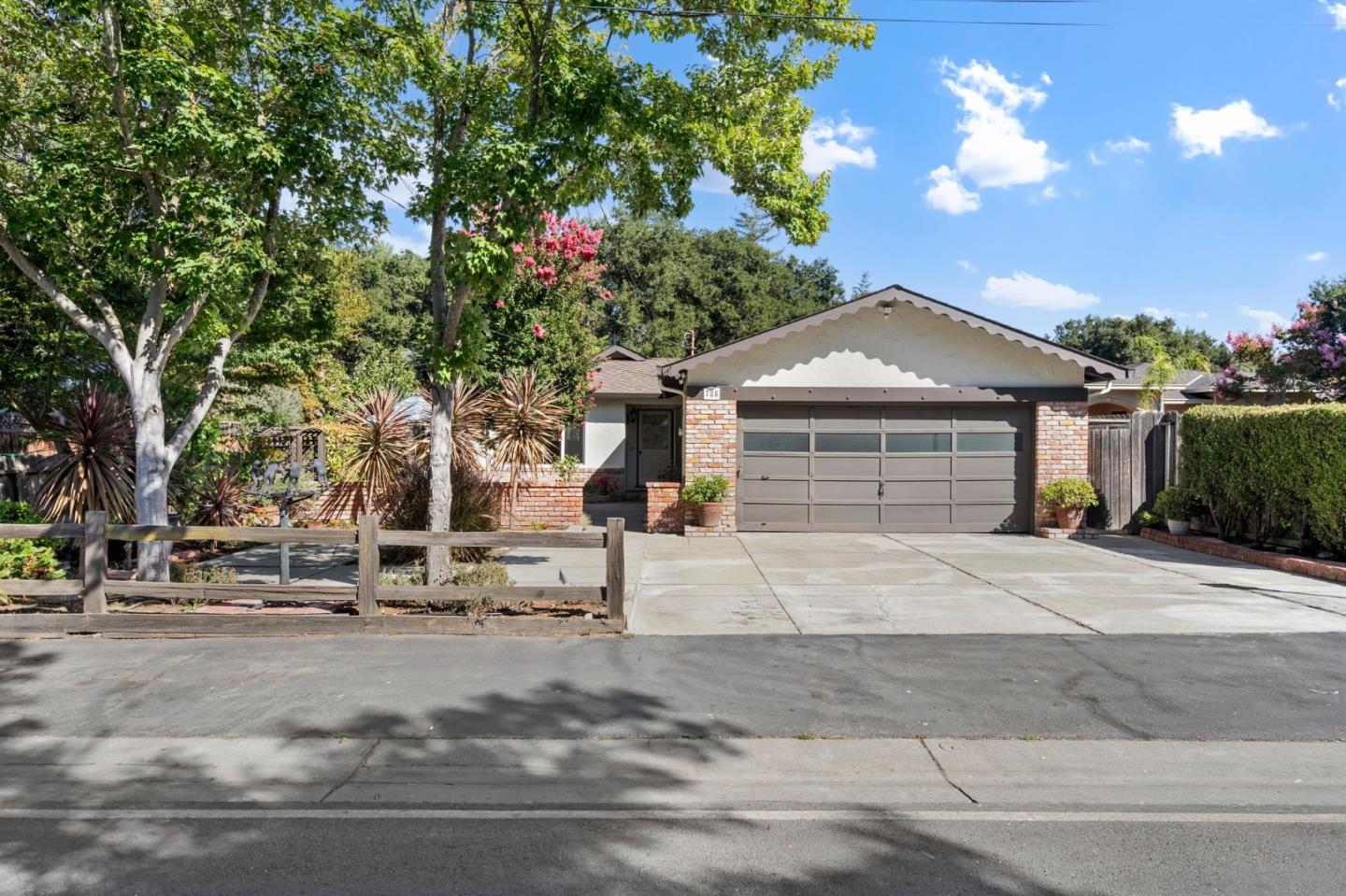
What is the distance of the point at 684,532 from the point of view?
1457 centimetres

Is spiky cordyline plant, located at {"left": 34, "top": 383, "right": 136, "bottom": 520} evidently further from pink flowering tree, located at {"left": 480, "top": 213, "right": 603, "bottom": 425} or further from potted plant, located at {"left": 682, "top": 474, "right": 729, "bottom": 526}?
potted plant, located at {"left": 682, "top": 474, "right": 729, "bottom": 526}

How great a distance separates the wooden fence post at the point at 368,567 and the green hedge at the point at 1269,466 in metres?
11.2

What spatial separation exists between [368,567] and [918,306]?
34.5 ft

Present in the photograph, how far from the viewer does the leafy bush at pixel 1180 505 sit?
1324 centimetres

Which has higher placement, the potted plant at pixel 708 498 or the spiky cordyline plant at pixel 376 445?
the spiky cordyline plant at pixel 376 445

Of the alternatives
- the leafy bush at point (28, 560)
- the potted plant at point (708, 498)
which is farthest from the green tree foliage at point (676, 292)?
the leafy bush at point (28, 560)

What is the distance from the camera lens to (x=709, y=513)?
1421 cm

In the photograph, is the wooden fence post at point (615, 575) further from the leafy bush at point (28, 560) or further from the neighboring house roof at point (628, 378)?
the neighboring house roof at point (628, 378)

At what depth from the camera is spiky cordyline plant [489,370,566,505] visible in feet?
36.5

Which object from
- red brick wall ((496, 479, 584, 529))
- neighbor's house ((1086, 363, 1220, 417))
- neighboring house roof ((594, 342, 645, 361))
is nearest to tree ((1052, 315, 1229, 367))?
neighbor's house ((1086, 363, 1220, 417))

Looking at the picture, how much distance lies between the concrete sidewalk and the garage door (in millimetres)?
10016

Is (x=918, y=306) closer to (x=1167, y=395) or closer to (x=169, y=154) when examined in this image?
(x=169, y=154)

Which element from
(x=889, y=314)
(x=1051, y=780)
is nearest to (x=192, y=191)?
(x=1051, y=780)

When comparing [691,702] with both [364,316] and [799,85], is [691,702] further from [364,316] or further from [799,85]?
[364,316]
